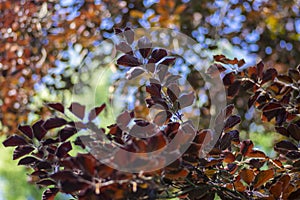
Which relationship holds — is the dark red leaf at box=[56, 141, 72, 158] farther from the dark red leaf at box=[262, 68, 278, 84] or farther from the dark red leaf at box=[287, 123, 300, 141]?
the dark red leaf at box=[262, 68, 278, 84]

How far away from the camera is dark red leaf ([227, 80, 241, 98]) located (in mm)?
1563

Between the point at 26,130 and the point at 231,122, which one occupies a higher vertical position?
the point at 26,130

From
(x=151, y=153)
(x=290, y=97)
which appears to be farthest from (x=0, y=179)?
(x=151, y=153)

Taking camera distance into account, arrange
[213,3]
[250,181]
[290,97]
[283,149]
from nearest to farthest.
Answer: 1. [250,181]
2. [283,149]
3. [290,97]
4. [213,3]

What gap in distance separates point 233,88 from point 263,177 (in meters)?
0.45

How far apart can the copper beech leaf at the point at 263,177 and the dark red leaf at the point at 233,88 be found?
16.9 inches

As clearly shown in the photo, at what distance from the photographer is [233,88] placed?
1.57m

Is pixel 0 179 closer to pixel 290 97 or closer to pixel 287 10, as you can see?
pixel 287 10

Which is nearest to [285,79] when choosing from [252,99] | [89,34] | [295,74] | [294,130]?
[295,74]

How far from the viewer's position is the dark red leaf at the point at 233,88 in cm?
156

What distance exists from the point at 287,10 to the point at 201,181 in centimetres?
311

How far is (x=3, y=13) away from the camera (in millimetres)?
3191

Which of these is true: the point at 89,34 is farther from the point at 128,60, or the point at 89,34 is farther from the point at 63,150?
the point at 63,150

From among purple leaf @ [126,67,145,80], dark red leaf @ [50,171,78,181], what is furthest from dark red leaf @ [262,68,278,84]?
dark red leaf @ [50,171,78,181]
